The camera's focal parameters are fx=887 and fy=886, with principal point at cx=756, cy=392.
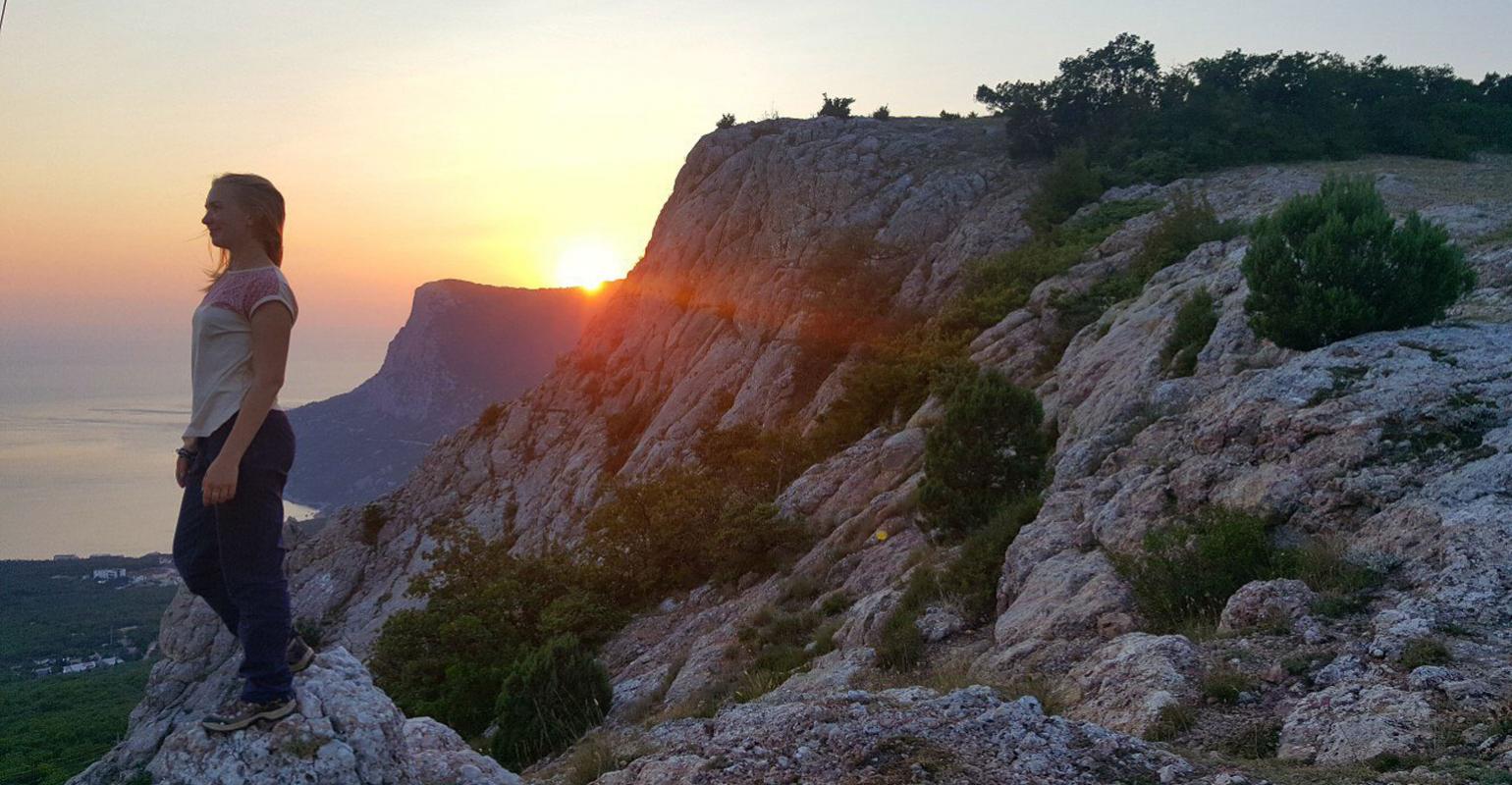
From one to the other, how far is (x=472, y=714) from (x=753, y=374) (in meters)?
18.4

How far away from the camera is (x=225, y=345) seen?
4207mm

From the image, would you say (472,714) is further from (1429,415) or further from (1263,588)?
(1429,415)

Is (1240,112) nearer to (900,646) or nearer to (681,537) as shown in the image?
(681,537)

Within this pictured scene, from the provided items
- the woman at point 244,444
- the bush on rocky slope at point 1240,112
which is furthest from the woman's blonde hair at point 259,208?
the bush on rocky slope at point 1240,112

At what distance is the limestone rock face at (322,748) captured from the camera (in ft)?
13.7

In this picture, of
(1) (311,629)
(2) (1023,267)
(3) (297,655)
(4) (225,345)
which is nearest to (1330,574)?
(3) (297,655)

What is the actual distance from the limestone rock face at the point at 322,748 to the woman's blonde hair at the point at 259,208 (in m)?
2.17

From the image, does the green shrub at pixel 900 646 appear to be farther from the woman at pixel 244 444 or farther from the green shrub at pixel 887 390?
the green shrub at pixel 887 390

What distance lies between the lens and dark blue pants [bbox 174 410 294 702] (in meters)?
4.18

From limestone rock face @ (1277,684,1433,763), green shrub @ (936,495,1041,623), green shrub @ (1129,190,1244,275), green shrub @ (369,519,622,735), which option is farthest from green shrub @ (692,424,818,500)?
limestone rock face @ (1277,684,1433,763)

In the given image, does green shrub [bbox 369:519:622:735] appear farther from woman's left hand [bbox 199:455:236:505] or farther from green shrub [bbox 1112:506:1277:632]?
woman's left hand [bbox 199:455:236:505]

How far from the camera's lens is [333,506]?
9888 centimetres

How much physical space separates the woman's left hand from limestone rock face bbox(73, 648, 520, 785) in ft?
3.85

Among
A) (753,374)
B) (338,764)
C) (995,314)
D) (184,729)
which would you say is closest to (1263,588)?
(338,764)
